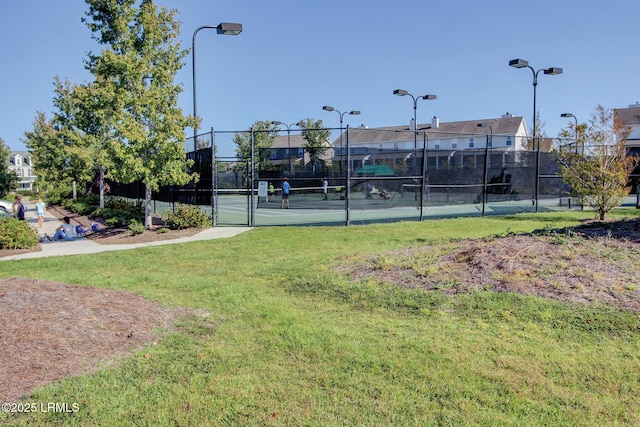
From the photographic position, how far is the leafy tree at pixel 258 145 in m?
16.3

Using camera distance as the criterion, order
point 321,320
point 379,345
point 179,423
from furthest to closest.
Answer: point 321,320
point 379,345
point 179,423

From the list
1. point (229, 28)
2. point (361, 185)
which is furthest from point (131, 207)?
point (361, 185)

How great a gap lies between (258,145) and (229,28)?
81.2ft

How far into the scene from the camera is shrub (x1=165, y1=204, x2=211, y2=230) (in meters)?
14.5

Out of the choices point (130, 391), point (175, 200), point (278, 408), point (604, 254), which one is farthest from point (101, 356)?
point (175, 200)

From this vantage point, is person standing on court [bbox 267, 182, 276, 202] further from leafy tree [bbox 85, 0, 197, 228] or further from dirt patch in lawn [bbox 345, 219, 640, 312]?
dirt patch in lawn [bbox 345, 219, 640, 312]

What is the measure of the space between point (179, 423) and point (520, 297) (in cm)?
391

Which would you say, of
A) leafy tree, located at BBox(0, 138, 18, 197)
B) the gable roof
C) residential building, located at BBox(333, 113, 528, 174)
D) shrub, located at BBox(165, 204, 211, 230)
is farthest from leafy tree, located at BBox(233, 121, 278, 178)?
the gable roof

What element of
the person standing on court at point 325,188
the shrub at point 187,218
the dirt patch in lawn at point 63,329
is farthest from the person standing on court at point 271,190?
the dirt patch in lawn at point 63,329

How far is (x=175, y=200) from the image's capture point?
17609 mm

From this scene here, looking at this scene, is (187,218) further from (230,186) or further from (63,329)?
(63,329)

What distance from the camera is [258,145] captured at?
1539 inches

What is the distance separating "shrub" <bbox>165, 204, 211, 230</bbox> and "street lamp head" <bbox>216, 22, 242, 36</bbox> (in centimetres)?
546

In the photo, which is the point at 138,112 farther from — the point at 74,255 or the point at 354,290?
the point at 354,290
